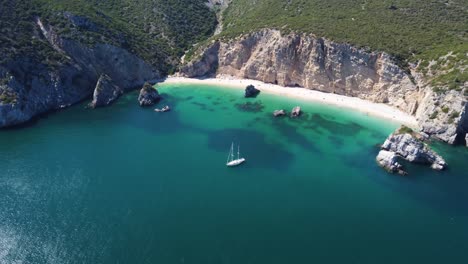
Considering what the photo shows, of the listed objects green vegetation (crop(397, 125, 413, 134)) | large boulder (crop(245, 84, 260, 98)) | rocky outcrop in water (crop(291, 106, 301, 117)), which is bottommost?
rocky outcrop in water (crop(291, 106, 301, 117))

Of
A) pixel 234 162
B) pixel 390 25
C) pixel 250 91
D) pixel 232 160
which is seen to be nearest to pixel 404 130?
pixel 234 162

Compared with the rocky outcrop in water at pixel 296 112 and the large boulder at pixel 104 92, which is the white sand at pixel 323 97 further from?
the large boulder at pixel 104 92

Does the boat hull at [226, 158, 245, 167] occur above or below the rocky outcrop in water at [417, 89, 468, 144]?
below

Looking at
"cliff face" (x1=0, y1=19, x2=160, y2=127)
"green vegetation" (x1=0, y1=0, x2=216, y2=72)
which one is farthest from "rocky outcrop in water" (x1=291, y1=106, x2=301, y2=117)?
"cliff face" (x1=0, y1=19, x2=160, y2=127)

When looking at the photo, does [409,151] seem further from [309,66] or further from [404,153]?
[309,66]

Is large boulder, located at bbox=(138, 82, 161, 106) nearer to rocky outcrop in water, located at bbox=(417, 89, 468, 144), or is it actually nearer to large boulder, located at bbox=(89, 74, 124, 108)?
large boulder, located at bbox=(89, 74, 124, 108)

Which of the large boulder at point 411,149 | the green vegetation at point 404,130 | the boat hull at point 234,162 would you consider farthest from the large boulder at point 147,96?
the green vegetation at point 404,130

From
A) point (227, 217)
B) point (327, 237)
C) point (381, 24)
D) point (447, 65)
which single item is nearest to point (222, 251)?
point (227, 217)
